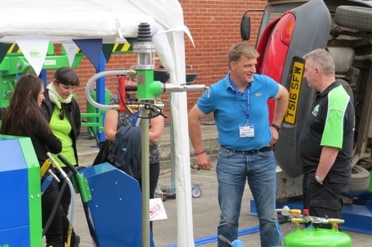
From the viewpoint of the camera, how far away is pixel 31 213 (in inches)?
183

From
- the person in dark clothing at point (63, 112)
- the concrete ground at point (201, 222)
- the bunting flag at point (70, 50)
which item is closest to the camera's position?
the bunting flag at point (70, 50)

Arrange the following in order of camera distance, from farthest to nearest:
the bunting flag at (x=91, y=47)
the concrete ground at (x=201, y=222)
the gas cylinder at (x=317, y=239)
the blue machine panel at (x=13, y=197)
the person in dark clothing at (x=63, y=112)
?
1. the concrete ground at (x=201, y=222)
2. the person in dark clothing at (x=63, y=112)
3. the bunting flag at (x=91, y=47)
4. the blue machine panel at (x=13, y=197)
5. the gas cylinder at (x=317, y=239)

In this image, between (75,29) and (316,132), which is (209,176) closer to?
(316,132)

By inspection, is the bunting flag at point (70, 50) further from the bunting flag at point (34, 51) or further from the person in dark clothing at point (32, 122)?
the bunting flag at point (34, 51)

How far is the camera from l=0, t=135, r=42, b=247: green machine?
14.7 ft

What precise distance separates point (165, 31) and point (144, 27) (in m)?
0.83

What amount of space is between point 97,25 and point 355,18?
3.34 metres

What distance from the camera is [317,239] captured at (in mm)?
3834

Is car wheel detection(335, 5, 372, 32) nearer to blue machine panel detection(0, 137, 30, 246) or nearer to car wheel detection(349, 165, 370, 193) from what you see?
car wheel detection(349, 165, 370, 193)

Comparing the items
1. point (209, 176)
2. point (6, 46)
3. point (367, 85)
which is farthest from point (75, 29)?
point (209, 176)

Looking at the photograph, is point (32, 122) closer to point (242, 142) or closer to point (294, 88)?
point (242, 142)

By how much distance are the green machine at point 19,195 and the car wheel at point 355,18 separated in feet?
13.5

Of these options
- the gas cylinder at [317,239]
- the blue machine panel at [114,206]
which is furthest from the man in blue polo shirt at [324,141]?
the gas cylinder at [317,239]

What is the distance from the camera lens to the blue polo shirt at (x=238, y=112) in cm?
625
